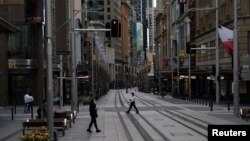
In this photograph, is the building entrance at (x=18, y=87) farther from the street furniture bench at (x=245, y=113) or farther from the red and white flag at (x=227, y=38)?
the street furniture bench at (x=245, y=113)

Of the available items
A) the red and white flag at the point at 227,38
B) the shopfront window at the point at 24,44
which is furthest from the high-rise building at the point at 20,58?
the red and white flag at the point at 227,38

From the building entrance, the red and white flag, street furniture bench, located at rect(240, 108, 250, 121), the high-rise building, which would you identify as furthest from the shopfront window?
street furniture bench, located at rect(240, 108, 250, 121)

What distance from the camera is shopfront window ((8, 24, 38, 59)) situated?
215 feet

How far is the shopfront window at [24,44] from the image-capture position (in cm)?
6556

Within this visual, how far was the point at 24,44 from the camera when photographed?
6575cm

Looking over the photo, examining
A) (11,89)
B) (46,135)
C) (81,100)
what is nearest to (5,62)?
(11,89)

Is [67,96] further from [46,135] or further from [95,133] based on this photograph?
[46,135]

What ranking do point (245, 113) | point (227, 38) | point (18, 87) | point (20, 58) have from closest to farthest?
point (245, 113) < point (227, 38) < point (18, 87) < point (20, 58)

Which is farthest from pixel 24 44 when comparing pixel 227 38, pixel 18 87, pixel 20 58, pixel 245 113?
pixel 245 113

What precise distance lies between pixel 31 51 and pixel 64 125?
39540mm

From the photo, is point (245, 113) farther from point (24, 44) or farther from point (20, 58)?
point (24, 44)

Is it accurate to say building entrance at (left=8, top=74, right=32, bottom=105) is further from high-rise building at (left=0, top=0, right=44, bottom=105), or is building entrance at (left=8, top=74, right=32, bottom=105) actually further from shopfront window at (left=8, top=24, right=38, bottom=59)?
shopfront window at (left=8, top=24, right=38, bottom=59)

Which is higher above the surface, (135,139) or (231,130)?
(231,130)

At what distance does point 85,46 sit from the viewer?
465 ft
